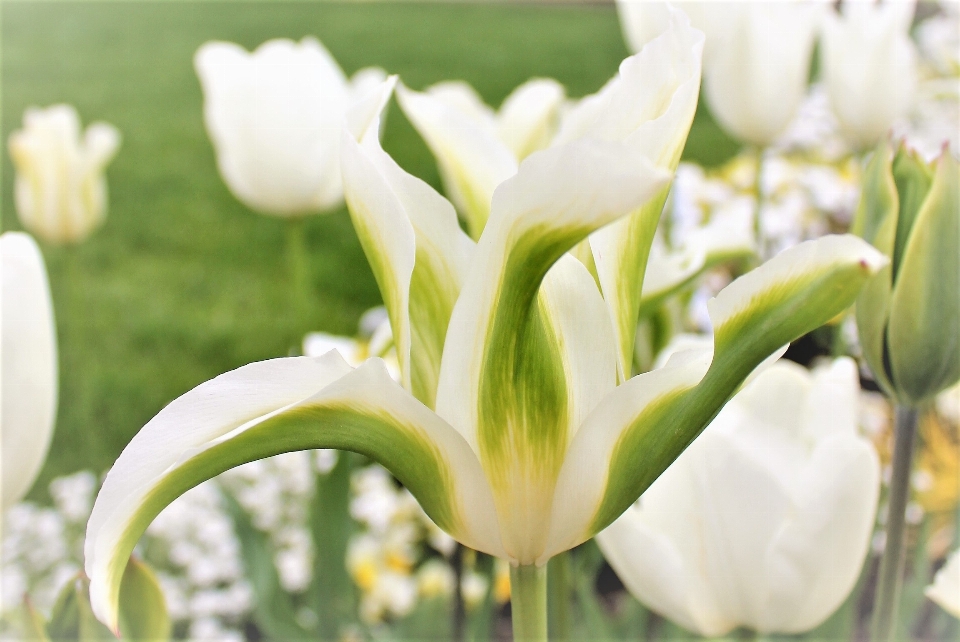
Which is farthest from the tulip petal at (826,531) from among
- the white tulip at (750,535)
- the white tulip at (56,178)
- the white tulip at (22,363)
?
the white tulip at (56,178)

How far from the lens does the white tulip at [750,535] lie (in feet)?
1.28

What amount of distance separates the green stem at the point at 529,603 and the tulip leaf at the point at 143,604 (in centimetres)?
15

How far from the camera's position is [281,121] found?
749mm

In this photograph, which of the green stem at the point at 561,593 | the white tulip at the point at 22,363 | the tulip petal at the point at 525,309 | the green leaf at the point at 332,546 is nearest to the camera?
the tulip petal at the point at 525,309

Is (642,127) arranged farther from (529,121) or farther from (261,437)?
(529,121)

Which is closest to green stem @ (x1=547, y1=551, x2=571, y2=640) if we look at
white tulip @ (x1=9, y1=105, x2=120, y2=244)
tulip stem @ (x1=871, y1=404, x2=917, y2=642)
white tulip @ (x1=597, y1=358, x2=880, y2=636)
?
white tulip @ (x1=597, y1=358, x2=880, y2=636)

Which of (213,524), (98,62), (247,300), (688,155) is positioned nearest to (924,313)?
(213,524)

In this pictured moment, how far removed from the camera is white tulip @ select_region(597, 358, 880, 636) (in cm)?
39

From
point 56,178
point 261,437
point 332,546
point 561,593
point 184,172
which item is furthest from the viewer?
point 184,172

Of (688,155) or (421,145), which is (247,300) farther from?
(688,155)

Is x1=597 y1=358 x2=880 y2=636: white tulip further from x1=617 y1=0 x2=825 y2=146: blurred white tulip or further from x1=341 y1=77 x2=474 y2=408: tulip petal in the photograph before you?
x1=617 y1=0 x2=825 y2=146: blurred white tulip

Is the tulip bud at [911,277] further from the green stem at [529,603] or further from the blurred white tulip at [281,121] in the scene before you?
the blurred white tulip at [281,121]

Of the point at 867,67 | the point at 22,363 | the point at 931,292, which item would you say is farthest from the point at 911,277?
the point at 867,67

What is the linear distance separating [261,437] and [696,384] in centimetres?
12
